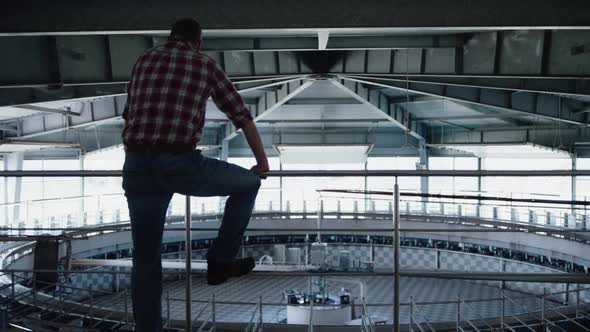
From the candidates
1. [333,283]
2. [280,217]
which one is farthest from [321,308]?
[280,217]

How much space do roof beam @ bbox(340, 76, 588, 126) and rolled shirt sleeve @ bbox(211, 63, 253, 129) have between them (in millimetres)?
6130

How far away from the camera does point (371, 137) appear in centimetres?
1803

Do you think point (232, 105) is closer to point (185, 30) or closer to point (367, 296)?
point (185, 30)

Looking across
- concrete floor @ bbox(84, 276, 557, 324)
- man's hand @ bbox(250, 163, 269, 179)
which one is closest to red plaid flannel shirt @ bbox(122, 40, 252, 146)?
man's hand @ bbox(250, 163, 269, 179)

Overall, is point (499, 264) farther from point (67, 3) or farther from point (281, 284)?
point (67, 3)

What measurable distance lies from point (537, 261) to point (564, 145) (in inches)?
140

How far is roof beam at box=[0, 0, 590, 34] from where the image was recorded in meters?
4.00

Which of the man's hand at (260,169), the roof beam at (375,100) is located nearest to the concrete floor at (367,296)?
the roof beam at (375,100)

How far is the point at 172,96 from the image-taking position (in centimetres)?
182

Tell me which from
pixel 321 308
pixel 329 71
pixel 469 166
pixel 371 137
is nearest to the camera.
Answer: pixel 329 71

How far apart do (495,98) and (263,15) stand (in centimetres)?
618

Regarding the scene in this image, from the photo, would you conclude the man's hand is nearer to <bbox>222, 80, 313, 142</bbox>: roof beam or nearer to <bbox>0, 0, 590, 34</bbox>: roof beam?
<bbox>0, 0, 590, 34</bbox>: roof beam

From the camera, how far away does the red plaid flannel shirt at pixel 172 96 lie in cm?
181

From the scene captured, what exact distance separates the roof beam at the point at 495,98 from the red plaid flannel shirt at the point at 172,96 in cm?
615
